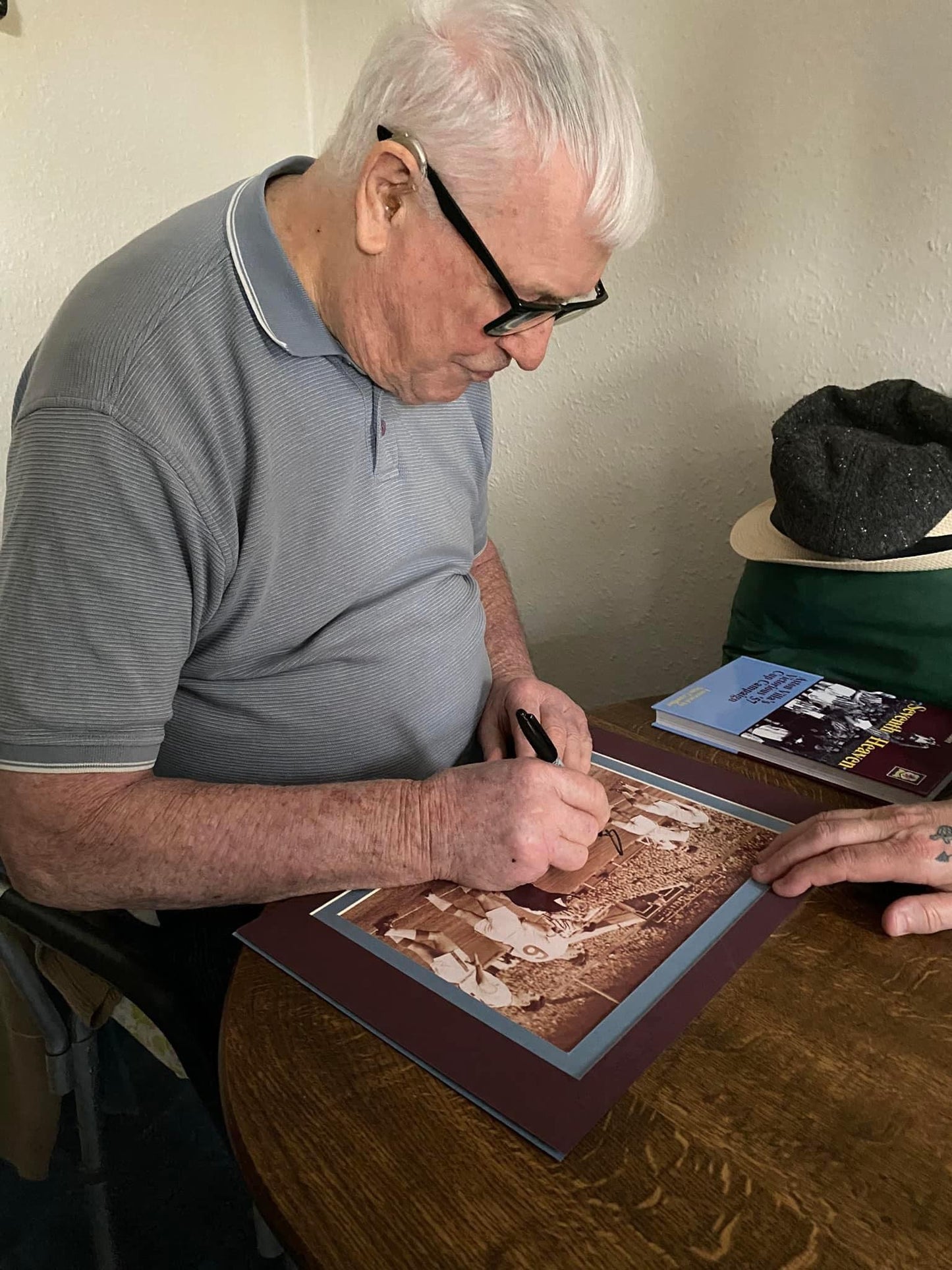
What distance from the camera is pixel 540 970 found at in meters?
0.66

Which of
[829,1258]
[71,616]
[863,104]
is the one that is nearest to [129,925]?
[71,616]

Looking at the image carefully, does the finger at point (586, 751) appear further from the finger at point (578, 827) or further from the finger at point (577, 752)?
the finger at point (578, 827)

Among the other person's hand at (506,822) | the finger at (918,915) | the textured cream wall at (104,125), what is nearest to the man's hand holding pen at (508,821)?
the other person's hand at (506,822)

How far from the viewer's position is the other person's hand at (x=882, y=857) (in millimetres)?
714

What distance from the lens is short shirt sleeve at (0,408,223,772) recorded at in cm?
70

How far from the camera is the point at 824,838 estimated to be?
751 millimetres

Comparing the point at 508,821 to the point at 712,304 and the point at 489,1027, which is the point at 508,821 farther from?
the point at 712,304

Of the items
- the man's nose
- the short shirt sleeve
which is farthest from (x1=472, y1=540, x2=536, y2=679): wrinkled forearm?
the short shirt sleeve

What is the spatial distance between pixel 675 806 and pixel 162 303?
672mm

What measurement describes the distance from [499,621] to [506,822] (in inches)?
20.3

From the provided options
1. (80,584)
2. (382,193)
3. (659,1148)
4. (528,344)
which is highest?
(382,193)

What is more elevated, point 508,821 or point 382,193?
point 382,193

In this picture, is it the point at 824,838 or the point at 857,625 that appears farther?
the point at 857,625

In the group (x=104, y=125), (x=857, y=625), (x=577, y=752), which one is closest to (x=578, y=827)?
(x=577, y=752)
